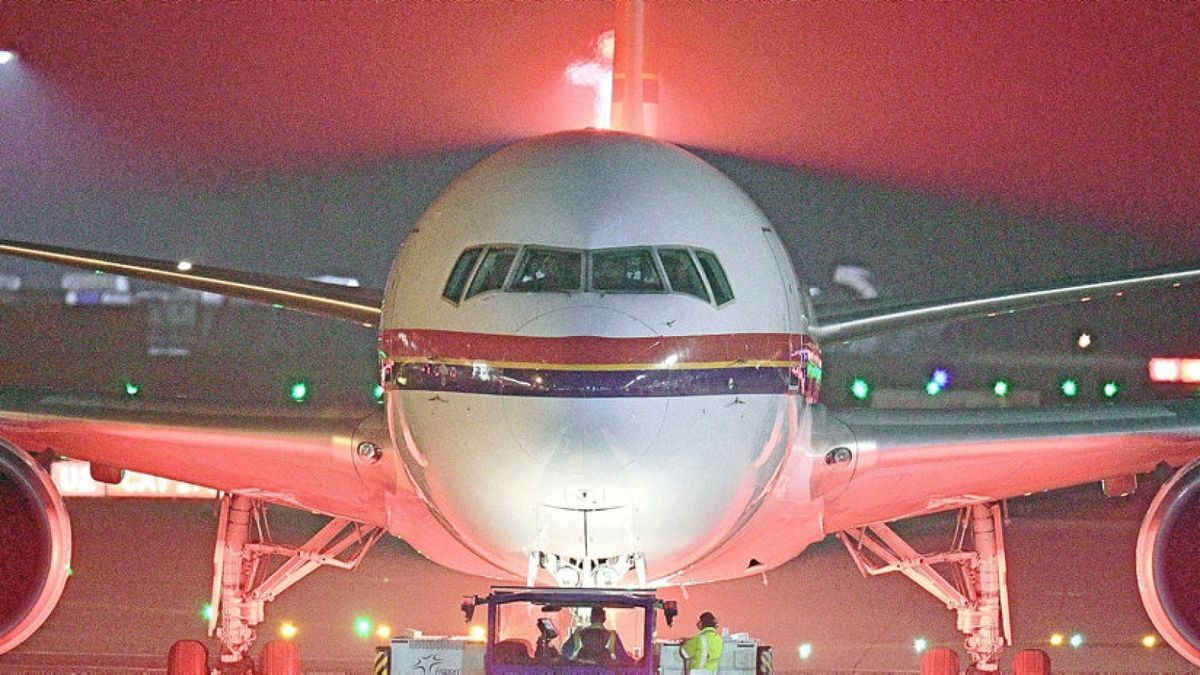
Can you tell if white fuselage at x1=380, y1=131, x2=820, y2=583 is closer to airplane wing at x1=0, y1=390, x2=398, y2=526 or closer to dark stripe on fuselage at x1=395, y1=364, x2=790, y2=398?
dark stripe on fuselage at x1=395, y1=364, x2=790, y2=398

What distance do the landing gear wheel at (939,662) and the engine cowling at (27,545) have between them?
7.02 meters

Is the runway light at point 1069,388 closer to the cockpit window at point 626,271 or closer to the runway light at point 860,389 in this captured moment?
the runway light at point 860,389

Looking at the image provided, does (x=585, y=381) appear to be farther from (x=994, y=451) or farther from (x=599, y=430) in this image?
(x=994, y=451)

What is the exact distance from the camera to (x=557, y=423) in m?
10.8

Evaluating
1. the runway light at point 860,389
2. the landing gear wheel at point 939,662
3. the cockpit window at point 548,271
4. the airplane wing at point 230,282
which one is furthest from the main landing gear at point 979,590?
the runway light at point 860,389

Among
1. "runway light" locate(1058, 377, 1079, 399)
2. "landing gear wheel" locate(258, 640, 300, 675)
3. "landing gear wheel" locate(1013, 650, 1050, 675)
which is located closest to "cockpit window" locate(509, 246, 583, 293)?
"landing gear wheel" locate(258, 640, 300, 675)

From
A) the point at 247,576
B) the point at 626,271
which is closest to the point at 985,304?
the point at 626,271

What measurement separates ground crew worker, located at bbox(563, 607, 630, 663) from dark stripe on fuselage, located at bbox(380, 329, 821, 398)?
176 centimetres

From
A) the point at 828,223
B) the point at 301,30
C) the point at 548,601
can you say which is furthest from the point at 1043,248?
the point at 548,601

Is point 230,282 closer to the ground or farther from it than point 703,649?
farther from it

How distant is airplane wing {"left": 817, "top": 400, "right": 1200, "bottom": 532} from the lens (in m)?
14.7

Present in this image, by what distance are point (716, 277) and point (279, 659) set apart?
662cm

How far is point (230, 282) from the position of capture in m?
14.8

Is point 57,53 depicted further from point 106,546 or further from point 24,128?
point 106,546
